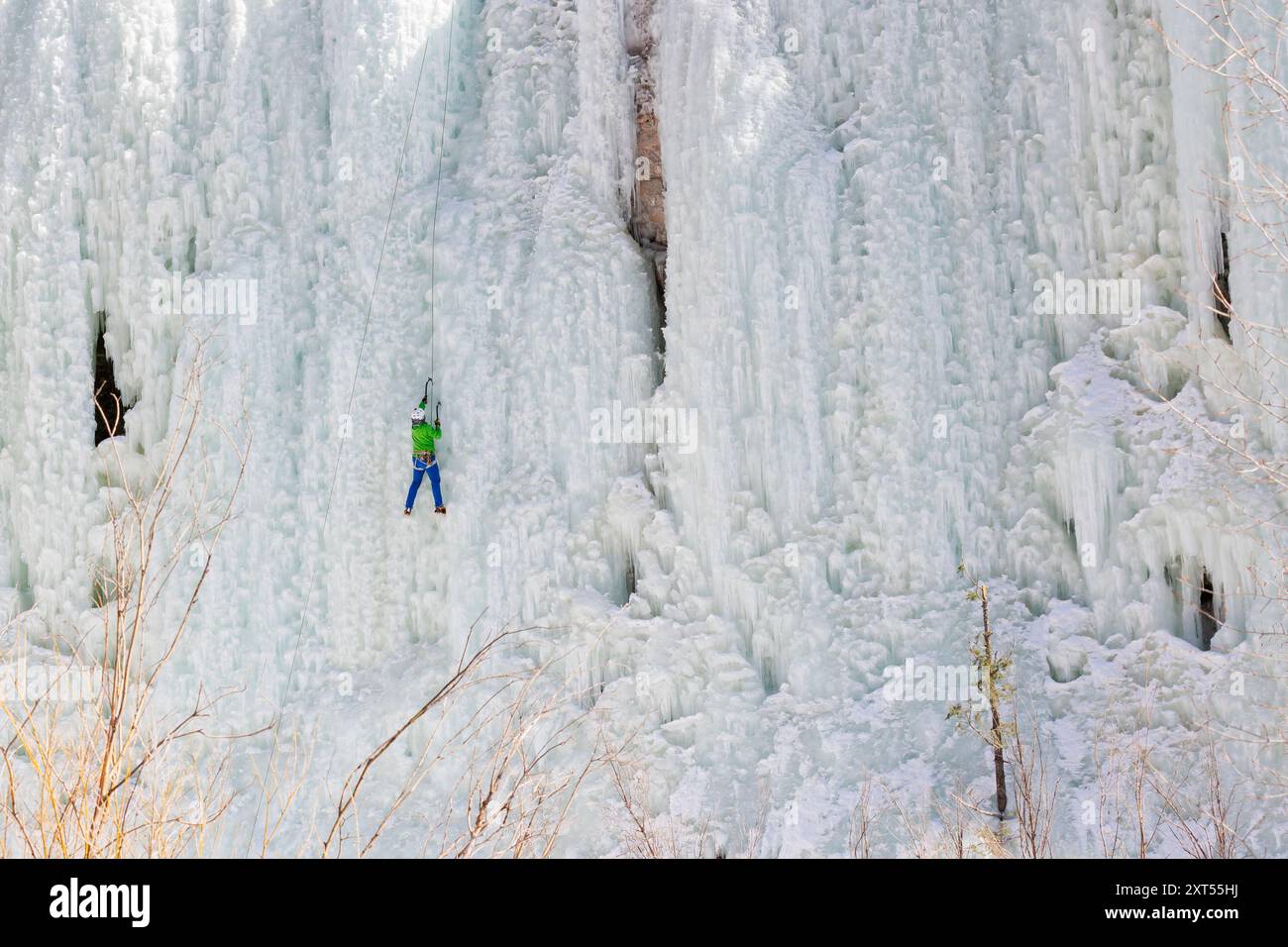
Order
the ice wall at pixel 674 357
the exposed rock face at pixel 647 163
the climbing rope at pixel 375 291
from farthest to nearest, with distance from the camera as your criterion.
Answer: the exposed rock face at pixel 647 163 → the climbing rope at pixel 375 291 → the ice wall at pixel 674 357

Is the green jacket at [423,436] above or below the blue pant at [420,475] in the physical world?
above

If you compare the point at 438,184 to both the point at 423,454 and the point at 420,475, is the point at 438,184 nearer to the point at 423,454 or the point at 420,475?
the point at 423,454

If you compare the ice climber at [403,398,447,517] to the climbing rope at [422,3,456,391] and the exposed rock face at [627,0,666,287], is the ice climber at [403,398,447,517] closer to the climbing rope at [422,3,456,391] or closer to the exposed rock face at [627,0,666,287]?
the climbing rope at [422,3,456,391]

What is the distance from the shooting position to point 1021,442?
11414 mm

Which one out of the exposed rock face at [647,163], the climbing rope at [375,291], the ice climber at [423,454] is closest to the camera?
the ice climber at [423,454]

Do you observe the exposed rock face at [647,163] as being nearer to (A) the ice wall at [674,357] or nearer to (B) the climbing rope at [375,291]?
(A) the ice wall at [674,357]

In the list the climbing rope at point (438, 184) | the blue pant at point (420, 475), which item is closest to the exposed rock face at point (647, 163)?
the climbing rope at point (438, 184)

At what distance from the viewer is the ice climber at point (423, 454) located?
1245 centimetres

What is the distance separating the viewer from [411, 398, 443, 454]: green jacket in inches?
490
